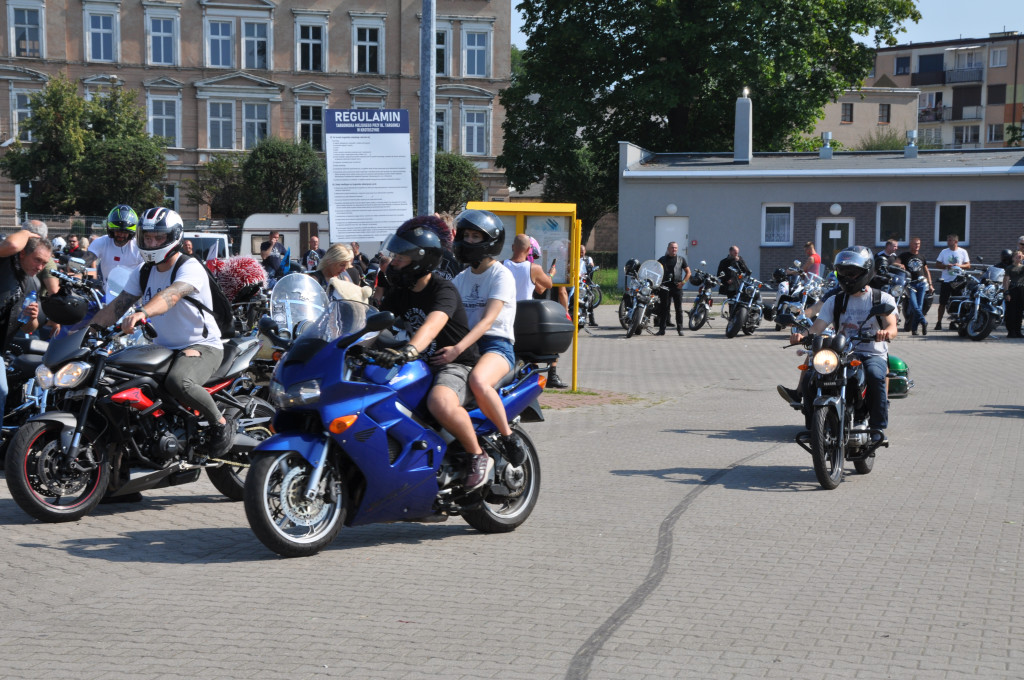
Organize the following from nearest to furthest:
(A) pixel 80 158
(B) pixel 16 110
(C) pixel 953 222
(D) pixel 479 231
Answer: (D) pixel 479 231
(C) pixel 953 222
(A) pixel 80 158
(B) pixel 16 110

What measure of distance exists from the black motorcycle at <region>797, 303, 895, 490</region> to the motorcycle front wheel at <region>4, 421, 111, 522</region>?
4471 millimetres

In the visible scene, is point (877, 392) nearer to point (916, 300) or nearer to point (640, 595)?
point (640, 595)

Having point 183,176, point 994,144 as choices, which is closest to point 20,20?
point 183,176

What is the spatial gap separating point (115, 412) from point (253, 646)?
107 inches

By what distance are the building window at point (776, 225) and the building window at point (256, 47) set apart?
3274 cm

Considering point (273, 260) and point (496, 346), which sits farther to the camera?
point (273, 260)

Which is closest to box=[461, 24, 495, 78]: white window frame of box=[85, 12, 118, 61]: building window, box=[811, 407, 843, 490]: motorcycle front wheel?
box=[85, 12, 118, 61]: building window

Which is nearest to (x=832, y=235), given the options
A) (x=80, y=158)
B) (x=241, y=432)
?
(x=80, y=158)

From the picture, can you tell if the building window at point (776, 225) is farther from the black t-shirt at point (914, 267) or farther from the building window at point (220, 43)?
the building window at point (220, 43)

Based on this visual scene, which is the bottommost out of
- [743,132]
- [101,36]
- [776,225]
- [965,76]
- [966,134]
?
[776,225]

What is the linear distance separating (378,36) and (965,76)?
53.7 m

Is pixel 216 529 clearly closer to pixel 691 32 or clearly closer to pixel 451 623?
pixel 451 623

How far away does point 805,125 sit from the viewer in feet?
162

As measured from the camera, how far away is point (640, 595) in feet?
18.0
